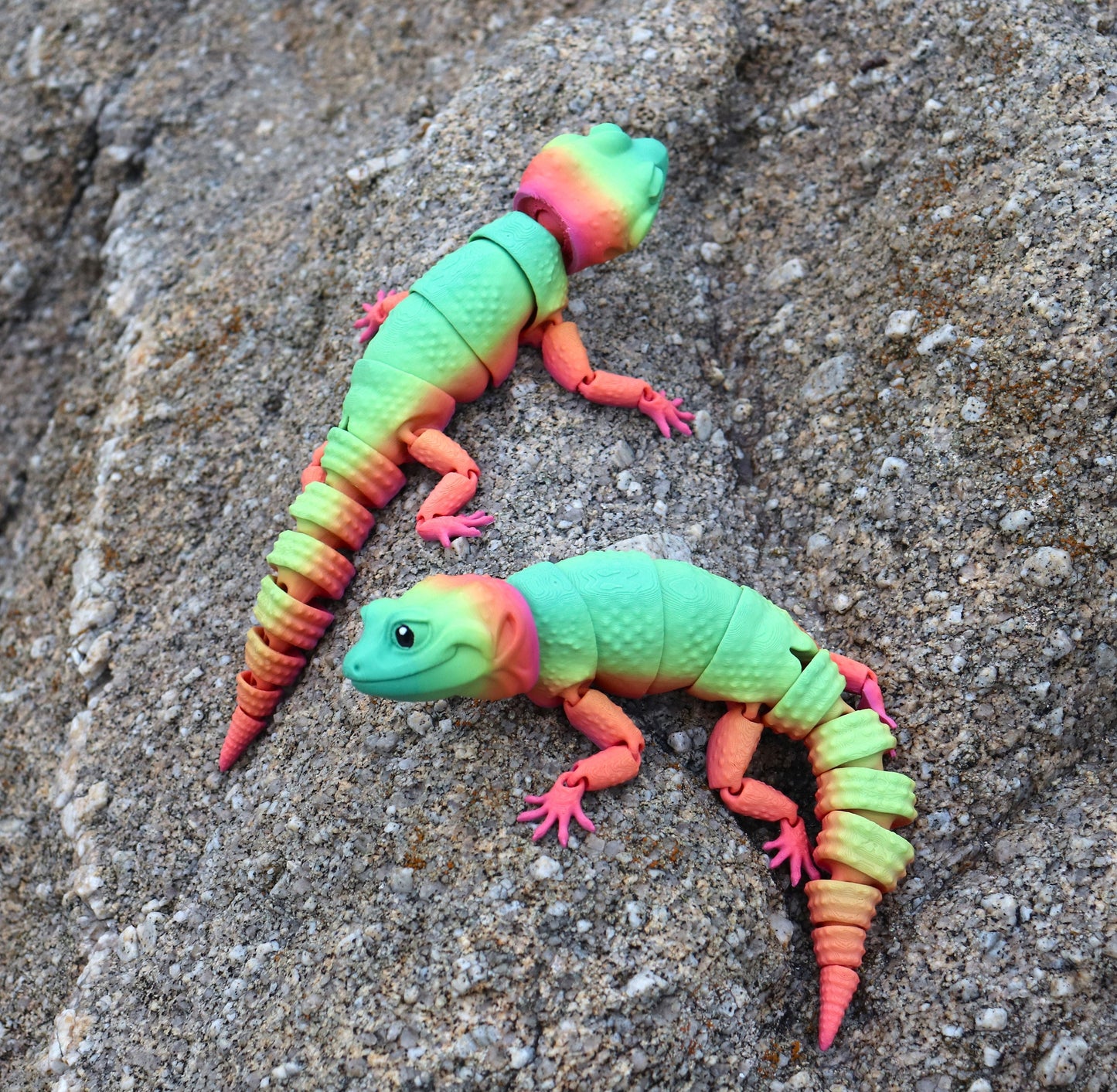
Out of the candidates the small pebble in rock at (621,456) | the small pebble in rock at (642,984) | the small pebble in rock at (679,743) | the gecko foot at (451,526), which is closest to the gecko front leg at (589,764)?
the small pebble in rock at (679,743)

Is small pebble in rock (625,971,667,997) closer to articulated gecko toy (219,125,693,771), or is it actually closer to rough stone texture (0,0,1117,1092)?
rough stone texture (0,0,1117,1092)

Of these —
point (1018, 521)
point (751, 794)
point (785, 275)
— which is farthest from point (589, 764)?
point (785, 275)

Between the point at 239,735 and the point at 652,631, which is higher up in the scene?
the point at 652,631

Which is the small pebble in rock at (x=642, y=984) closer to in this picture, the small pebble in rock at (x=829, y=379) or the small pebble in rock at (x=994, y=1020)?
the small pebble in rock at (x=994, y=1020)

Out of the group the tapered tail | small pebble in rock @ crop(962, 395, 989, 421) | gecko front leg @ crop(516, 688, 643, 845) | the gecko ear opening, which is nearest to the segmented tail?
gecko front leg @ crop(516, 688, 643, 845)

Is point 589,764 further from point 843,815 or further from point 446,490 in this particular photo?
point 446,490
